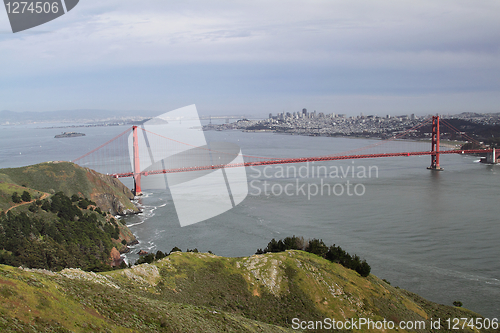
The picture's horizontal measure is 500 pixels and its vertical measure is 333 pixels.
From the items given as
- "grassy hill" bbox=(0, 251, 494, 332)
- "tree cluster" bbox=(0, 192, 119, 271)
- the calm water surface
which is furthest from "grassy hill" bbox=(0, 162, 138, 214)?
"grassy hill" bbox=(0, 251, 494, 332)

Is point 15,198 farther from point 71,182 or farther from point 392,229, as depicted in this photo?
point 392,229

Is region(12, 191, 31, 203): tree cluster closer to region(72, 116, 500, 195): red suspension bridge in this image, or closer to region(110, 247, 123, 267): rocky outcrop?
region(110, 247, 123, 267): rocky outcrop

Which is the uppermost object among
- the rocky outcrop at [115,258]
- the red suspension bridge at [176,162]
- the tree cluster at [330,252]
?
the red suspension bridge at [176,162]

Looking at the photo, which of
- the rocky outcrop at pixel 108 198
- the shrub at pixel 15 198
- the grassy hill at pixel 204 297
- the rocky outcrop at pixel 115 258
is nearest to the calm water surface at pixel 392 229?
the rocky outcrop at pixel 115 258

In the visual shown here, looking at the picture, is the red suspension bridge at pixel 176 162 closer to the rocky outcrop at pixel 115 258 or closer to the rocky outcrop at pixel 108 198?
the rocky outcrop at pixel 108 198

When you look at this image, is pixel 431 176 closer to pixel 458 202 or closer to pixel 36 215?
pixel 458 202

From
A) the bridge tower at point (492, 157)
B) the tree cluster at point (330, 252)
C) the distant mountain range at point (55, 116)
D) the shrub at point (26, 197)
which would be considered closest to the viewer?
the tree cluster at point (330, 252)
